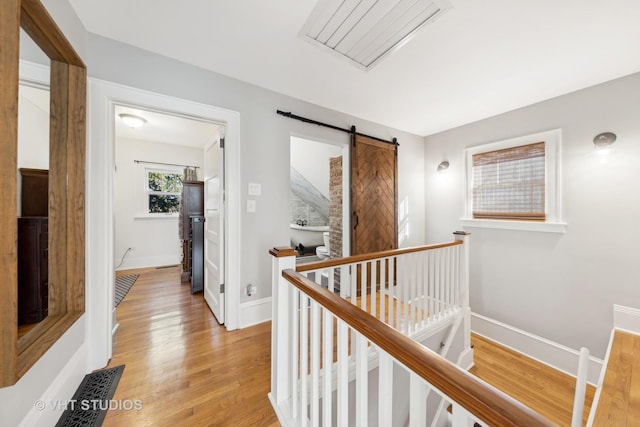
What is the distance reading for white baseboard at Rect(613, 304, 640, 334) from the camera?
78.2 inches

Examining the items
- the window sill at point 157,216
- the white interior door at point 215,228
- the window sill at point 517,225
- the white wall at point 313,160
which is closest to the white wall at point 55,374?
the white interior door at point 215,228

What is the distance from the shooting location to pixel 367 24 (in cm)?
153

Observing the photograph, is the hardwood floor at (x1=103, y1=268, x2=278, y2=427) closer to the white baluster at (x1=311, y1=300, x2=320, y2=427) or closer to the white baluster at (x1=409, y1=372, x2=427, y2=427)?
the white baluster at (x1=311, y1=300, x2=320, y2=427)

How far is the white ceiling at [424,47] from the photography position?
143 cm

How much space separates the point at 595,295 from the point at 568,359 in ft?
2.34

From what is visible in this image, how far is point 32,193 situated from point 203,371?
2.51m

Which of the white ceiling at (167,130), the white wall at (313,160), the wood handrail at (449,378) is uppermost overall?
the white ceiling at (167,130)

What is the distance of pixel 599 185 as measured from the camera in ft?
7.23

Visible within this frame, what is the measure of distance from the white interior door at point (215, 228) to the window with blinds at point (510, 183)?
325cm

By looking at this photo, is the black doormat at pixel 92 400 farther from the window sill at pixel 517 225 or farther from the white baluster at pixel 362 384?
the window sill at pixel 517 225

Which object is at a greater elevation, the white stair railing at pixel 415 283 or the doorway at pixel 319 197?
the doorway at pixel 319 197

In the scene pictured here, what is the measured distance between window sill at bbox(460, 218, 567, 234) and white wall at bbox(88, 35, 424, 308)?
2200 mm

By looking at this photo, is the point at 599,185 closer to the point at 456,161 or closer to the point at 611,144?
the point at 611,144

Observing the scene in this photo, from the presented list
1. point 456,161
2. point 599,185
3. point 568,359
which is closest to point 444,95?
point 456,161
